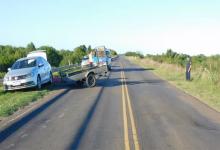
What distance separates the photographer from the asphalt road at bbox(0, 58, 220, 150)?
10.0 metres

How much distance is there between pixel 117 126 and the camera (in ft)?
40.2

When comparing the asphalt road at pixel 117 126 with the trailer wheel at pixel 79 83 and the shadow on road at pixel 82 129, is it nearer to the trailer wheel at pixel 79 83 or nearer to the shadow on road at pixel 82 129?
the shadow on road at pixel 82 129

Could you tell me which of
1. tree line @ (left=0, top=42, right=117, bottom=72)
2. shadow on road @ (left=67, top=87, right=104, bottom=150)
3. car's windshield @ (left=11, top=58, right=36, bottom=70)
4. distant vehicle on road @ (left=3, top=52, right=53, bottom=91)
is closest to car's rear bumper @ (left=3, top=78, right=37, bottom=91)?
distant vehicle on road @ (left=3, top=52, right=53, bottom=91)

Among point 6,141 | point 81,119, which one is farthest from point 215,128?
point 6,141

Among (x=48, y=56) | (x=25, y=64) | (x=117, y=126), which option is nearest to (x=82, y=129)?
(x=117, y=126)

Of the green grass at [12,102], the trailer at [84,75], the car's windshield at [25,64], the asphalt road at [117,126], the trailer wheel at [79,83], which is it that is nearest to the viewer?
the asphalt road at [117,126]

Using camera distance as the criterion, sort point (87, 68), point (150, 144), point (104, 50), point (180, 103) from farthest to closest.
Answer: point (104, 50), point (87, 68), point (180, 103), point (150, 144)

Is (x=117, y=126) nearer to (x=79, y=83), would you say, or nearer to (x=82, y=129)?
(x=82, y=129)

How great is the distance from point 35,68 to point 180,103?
32.4 ft

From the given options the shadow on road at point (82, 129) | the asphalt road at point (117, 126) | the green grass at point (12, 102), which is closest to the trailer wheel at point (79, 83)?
the green grass at point (12, 102)

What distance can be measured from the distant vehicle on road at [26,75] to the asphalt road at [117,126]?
530cm

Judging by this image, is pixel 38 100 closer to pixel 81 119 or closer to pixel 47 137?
pixel 81 119

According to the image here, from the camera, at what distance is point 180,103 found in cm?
1773

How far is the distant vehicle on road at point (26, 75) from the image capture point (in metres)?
23.5
